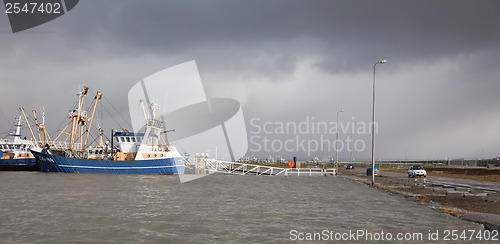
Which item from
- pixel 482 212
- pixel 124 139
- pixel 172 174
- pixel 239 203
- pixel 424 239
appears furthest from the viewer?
pixel 124 139

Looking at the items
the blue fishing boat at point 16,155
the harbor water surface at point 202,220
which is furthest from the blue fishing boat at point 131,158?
the harbor water surface at point 202,220

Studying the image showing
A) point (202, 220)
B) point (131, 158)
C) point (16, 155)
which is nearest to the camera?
point (202, 220)

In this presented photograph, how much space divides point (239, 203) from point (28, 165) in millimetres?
72924

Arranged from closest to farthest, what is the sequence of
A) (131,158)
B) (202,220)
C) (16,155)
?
(202,220)
(131,158)
(16,155)

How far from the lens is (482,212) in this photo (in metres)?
17.4

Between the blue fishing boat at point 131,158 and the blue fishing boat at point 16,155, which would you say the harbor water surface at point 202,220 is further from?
the blue fishing boat at point 16,155

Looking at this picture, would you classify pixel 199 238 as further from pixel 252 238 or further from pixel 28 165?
pixel 28 165

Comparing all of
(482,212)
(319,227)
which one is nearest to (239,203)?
(319,227)

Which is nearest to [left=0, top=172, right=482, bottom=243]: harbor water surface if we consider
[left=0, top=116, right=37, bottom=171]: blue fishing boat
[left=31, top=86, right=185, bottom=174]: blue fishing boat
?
[left=31, top=86, right=185, bottom=174]: blue fishing boat

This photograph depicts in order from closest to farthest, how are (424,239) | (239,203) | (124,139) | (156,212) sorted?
(424,239) → (156,212) → (239,203) → (124,139)

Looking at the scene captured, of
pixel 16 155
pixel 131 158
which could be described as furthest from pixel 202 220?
pixel 16 155

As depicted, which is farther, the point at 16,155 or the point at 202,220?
the point at 16,155

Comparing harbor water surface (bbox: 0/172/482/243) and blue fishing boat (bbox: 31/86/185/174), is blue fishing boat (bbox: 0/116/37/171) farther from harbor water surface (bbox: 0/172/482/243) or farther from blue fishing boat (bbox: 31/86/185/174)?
harbor water surface (bbox: 0/172/482/243)

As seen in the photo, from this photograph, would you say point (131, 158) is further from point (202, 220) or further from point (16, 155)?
point (202, 220)
